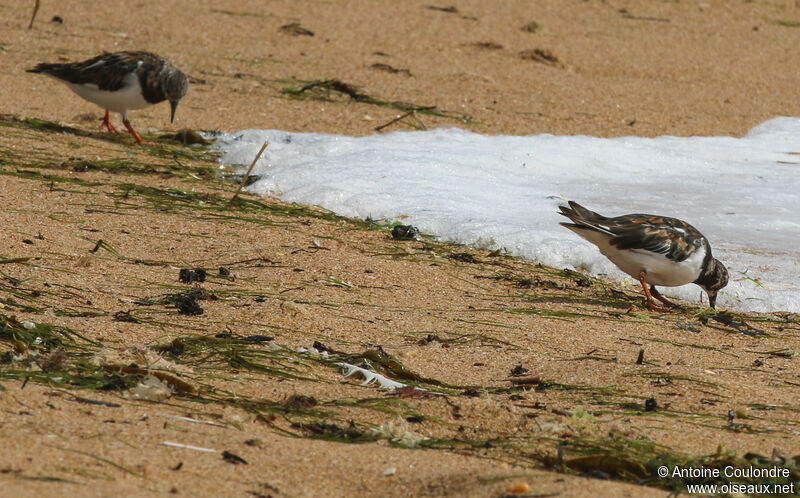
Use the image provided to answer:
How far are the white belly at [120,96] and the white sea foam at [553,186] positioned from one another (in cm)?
78

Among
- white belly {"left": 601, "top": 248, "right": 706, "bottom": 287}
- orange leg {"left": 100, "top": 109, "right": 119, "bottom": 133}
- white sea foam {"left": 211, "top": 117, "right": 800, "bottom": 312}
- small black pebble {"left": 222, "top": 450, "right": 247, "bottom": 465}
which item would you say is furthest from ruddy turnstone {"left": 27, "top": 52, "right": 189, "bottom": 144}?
small black pebble {"left": 222, "top": 450, "right": 247, "bottom": 465}

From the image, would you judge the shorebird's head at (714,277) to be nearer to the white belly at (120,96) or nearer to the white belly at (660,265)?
the white belly at (660,265)

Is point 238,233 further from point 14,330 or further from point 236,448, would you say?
point 236,448

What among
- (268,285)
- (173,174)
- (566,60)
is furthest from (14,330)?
(566,60)

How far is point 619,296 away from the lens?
5.52 meters

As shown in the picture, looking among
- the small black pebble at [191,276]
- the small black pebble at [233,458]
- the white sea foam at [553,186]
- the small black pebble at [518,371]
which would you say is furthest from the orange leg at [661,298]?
the small black pebble at [233,458]

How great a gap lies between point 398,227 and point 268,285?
153cm

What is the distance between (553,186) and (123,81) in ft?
11.6

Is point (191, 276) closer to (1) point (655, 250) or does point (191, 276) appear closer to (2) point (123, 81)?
(1) point (655, 250)

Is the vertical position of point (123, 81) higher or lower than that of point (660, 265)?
lower

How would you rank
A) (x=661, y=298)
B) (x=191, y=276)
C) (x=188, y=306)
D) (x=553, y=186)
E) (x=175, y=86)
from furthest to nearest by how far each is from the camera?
(x=175, y=86) < (x=553, y=186) < (x=661, y=298) < (x=191, y=276) < (x=188, y=306)

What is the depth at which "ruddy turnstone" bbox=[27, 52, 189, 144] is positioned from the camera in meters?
7.86

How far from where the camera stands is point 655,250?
5238 mm

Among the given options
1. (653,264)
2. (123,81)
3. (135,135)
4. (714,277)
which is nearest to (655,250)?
(653,264)
